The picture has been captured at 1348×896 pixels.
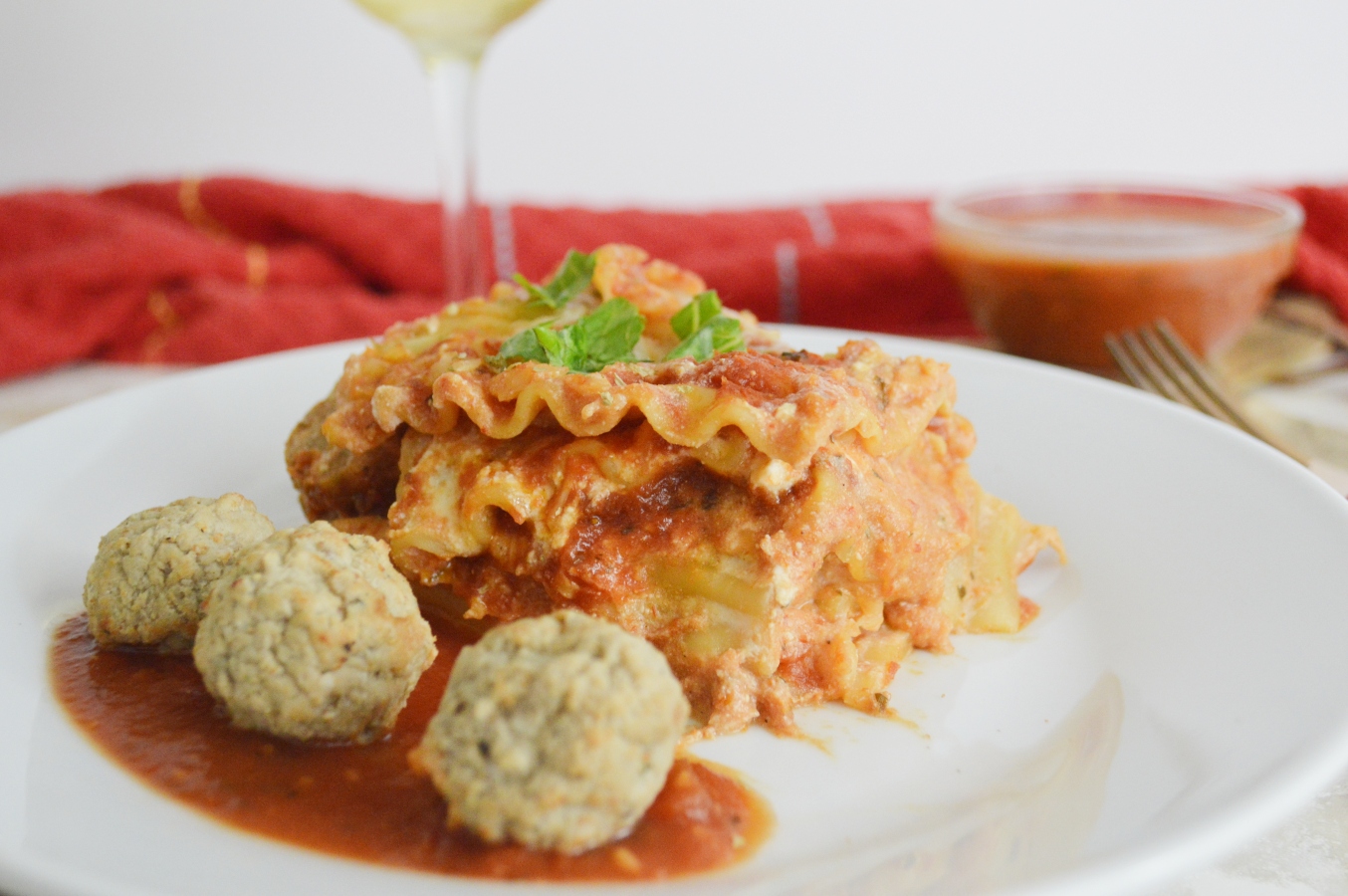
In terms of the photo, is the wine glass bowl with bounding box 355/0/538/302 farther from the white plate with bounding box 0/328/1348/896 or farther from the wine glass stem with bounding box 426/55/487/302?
the white plate with bounding box 0/328/1348/896

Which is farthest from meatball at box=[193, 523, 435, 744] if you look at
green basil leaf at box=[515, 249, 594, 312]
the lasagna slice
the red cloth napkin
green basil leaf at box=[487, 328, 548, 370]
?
the red cloth napkin

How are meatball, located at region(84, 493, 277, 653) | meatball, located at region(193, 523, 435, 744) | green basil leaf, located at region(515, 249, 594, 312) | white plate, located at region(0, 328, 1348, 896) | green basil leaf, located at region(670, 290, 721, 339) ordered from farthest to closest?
1. green basil leaf, located at region(515, 249, 594, 312)
2. green basil leaf, located at region(670, 290, 721, 339)
3. meatball, located at region(84, 493, 277, 653)
4. meatball, located at region(193, 523, 435, 744)
5. white plate, located at region(0, 328, 1348, 896)

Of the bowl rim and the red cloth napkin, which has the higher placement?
the bowl rim

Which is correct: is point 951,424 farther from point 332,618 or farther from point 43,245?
point 43,245

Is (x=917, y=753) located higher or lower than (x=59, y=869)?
lower

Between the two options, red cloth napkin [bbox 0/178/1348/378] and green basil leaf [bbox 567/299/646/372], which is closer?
green basil leaf [bbox 567/299/646/372]

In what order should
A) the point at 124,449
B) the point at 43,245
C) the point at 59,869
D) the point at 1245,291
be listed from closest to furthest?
1. the point at 59,869
2. the point at 124,449
3. the point at 1245,291
4. the point at 43,245

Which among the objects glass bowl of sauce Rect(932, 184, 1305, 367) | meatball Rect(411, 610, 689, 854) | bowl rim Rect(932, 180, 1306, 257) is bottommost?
meatball Rect(411, 610, 689, 854)

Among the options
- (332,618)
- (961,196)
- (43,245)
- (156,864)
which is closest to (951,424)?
(332,618)
